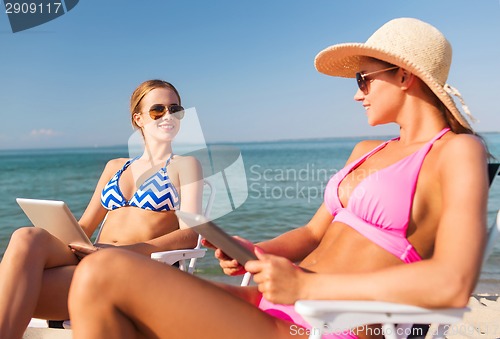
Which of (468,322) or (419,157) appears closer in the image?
(419,157)

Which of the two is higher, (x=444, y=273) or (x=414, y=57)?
(x=414, y=57)

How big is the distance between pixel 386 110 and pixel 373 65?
0.59ft

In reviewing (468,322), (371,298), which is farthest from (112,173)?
(468,322)

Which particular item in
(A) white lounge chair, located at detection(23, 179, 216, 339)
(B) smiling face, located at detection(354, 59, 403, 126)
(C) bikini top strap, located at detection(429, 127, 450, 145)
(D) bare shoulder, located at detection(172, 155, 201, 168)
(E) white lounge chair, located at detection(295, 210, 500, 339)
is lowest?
(A) white lounge chair, located at detection(23, 179, 216, 339)

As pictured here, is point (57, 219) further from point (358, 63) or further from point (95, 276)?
point (358, 63)

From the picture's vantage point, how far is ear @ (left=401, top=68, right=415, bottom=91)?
1.89 metres

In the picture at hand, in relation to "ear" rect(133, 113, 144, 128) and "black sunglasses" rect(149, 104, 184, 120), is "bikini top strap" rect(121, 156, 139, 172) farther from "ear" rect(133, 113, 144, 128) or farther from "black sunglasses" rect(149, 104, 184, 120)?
"black sunglasses" rect(149, 104, 184, 120)

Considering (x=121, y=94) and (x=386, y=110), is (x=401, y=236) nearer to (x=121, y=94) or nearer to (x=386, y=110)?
(x=386, y=110)

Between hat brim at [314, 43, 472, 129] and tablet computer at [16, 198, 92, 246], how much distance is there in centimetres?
128

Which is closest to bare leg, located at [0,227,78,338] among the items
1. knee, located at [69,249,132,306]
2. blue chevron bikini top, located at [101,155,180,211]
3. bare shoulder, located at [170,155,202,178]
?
knee, located at [69,249,132,306]

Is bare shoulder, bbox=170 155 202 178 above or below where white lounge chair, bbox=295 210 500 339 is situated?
above

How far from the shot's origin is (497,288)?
16.6ft

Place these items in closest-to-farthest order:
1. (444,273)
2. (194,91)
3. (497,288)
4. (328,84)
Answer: (444,273) → (497,288) → (328,84) → (194,91)

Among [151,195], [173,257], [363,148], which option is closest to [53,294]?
[173,257]
